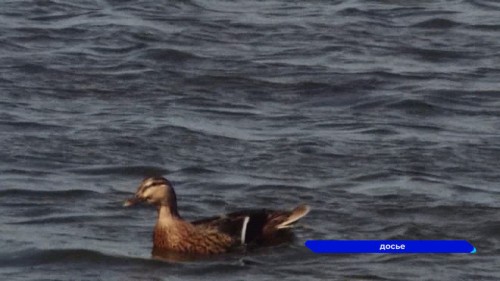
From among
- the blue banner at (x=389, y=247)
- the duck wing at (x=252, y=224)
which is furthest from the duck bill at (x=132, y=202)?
the blue banner at (x=389, y=247)

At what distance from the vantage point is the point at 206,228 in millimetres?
11688

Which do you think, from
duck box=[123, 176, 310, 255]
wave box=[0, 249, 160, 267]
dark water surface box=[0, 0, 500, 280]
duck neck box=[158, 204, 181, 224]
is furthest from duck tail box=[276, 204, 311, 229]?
wave box=[0, 249, 160, 267]

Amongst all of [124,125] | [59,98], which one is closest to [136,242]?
[124,125]

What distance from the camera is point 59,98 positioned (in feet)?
51.9

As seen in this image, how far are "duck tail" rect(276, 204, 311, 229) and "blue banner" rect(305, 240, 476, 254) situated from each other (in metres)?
0.22

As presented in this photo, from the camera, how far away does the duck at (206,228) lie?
1166cm

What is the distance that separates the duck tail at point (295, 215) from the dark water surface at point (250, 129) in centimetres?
17

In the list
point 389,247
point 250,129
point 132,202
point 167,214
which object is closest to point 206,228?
point 167,214

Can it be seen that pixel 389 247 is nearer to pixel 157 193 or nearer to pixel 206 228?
pixel 206 228

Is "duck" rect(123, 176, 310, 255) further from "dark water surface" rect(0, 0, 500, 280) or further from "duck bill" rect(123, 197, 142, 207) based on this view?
"dark water surface" rect(0, 0, 500, 280)

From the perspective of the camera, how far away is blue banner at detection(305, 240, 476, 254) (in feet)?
37.3

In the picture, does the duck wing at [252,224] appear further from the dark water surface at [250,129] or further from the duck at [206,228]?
the dark water surface at [250,129]

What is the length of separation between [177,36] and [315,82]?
2.75 m

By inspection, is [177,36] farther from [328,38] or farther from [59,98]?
[59,98]
